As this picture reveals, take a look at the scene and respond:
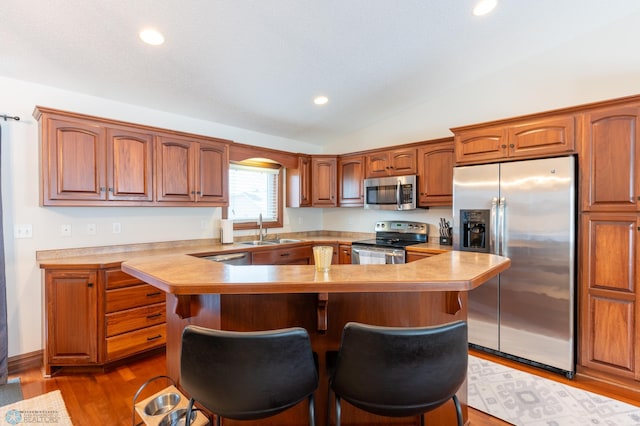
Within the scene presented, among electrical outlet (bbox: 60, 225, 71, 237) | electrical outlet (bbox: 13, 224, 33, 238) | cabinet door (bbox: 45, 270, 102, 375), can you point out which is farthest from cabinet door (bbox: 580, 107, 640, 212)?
electrical outlet (bbox: 13, 224, 33, 238)

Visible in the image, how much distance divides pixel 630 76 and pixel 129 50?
418cm

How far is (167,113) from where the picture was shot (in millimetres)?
3566

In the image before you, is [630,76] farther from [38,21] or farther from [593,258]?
[38,21]

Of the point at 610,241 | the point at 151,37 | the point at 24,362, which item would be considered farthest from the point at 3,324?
the point at 610,241

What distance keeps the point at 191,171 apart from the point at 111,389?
205cm

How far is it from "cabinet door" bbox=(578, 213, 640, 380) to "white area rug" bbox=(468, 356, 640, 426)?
0.31 meters

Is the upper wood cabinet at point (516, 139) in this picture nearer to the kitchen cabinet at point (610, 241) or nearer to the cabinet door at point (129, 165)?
the kitchen cabinet at point (610, 241)

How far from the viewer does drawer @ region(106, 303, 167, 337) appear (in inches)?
103

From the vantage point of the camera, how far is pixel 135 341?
2.74m

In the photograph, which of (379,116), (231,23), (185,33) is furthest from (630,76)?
(185,33)

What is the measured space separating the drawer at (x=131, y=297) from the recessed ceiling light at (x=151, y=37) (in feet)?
6.46

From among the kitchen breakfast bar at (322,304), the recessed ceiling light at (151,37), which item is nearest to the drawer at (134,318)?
the kitchen breakfast bar at (322,304)

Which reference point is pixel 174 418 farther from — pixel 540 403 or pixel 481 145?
pixel 481 145

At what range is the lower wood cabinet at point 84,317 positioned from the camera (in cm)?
251
